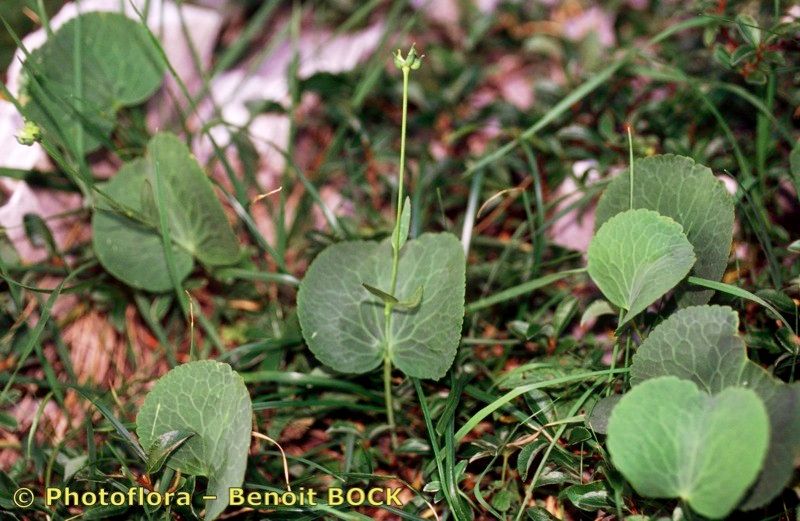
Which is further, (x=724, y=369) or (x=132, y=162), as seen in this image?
(x=132, y=162)

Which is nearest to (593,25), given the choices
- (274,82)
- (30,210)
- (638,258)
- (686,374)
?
(274,82)

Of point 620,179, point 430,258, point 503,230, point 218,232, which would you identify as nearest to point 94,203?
point 218,232

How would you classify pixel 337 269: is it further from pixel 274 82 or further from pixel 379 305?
pixel 274 82

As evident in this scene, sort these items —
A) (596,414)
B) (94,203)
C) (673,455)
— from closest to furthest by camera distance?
(673,455) → (596,414) → (94,203)

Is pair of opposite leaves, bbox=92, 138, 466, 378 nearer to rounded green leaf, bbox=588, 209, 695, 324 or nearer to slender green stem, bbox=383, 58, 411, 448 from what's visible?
slender green stem, bbox=383, 58, 411, 448

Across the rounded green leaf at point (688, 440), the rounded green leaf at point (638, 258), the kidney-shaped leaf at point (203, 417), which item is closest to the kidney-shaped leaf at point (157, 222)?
the kidney-shaped leaf at point (203, 417)

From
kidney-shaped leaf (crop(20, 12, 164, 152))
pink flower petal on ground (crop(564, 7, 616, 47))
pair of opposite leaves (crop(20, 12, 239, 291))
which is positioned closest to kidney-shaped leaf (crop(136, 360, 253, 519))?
pair of opposite leaves (crop(20, 12, 239, 291))

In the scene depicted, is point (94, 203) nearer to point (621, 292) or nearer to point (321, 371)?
point (321, 371)
